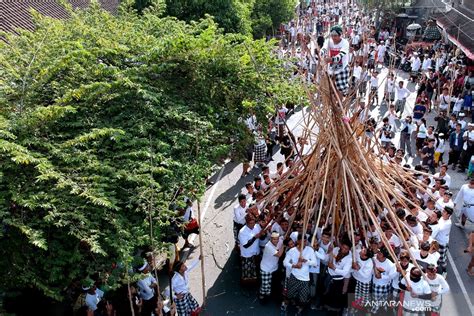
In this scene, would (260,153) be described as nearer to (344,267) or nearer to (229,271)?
(229,271)

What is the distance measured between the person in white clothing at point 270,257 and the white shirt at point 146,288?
1789 mm

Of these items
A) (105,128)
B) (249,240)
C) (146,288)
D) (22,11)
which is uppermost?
(22,11)

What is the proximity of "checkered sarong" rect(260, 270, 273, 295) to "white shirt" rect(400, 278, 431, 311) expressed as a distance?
2150 mm

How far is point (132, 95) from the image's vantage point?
795cm

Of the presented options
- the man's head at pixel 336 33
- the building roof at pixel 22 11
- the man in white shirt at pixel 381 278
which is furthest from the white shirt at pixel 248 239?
the building roof at pixel 22 11

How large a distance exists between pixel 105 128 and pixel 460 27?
1742 cm

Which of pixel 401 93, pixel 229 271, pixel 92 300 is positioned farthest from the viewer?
pixel 401 93

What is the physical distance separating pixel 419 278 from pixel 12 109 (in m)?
6.39

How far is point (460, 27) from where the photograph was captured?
1959 centimetres

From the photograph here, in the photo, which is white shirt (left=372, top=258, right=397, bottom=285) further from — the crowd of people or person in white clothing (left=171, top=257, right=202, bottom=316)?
person in white clothing (left=171, top=257, right=202, bottom=316)

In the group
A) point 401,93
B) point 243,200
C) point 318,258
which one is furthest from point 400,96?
point 318,258

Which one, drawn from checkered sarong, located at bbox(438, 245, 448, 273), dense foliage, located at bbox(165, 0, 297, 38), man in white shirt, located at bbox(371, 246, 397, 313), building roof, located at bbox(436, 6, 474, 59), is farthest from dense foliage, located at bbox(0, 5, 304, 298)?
building roof, located at bbox(436, 6, 474, 59)

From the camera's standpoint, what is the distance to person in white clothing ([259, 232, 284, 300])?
790 cm

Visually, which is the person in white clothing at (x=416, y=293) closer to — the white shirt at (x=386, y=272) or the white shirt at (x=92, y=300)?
the white shirt at (x=386, y=272)
